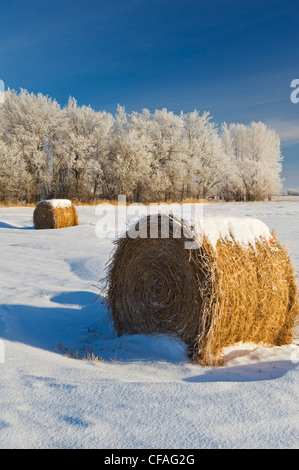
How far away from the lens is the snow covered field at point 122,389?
2430mm

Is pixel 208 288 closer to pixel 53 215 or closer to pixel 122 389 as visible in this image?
pixel 122 389

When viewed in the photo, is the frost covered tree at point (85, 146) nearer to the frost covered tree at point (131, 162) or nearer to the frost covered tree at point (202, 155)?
the frost covered tree at point (131, 162)

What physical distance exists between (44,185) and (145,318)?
1347 inches

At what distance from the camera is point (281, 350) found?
441 centimetres

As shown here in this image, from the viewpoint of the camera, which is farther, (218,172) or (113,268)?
(218,172)

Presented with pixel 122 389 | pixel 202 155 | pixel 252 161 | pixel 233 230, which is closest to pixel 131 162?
pixel 202 155

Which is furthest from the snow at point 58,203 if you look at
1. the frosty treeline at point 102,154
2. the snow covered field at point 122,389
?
the frosty treeline at point 102,154

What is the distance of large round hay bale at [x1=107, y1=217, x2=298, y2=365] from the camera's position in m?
4.00

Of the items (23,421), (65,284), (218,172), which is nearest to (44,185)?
(218,172)

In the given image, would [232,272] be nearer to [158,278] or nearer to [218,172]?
[158,278]

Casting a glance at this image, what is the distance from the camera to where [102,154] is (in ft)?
128

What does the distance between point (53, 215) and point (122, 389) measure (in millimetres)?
14200

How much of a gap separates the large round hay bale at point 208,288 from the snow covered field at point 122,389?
7.9 inches
